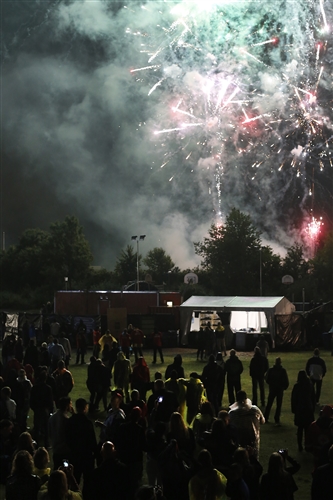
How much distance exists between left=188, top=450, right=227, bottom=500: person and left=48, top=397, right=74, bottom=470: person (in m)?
2.76

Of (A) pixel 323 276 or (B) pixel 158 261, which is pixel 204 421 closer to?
(A) pixel 323 276

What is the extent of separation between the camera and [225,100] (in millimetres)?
40125

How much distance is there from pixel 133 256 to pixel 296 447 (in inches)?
3058

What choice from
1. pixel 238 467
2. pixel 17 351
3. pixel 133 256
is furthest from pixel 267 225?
pixel 238 467

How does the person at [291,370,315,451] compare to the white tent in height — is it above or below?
below

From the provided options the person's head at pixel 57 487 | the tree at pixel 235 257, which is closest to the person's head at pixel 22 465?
the person's head at pixel 57 487

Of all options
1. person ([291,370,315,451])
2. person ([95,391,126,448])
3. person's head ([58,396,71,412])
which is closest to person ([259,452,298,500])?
person ([95,391,126,448])

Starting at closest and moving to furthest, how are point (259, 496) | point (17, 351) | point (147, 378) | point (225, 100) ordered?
1. point (259, 496)
2. point (147, 378)
3. point (17, 351)
4. point (225, 100)

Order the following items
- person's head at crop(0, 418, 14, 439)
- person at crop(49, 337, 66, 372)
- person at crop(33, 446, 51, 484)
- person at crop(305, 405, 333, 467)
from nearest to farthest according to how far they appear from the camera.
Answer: person at crop(33, 446, 51, 484) < person's head at crop(0, 418, 14, 439) < person at crop(305, 405, 333, 467) < person at crop(49, 337, 66, 372)

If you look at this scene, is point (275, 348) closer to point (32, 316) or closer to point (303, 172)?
point (32, 316)

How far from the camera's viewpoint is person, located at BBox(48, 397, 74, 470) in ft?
30.0

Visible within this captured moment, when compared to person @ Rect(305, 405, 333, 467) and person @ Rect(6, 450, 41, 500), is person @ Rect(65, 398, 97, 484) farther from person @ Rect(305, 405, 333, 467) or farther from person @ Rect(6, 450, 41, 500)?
person @ Rect(305, 405, 333, 467)

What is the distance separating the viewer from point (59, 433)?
934cm

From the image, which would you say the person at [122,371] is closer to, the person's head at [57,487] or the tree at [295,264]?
the person's head at [57,487]
